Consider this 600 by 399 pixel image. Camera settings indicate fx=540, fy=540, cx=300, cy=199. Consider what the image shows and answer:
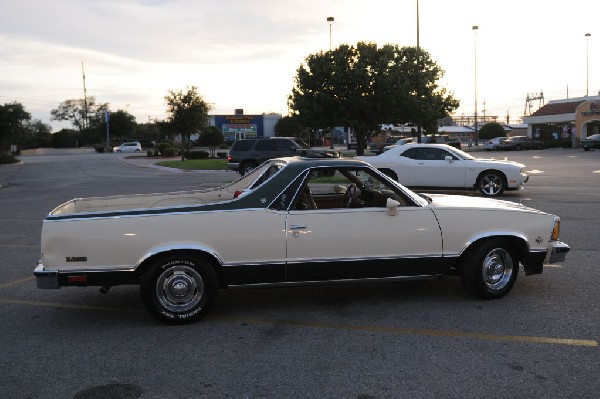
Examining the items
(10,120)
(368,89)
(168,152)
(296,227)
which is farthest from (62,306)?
(10,120)

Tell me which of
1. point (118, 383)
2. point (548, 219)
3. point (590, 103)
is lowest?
point (118, 383)

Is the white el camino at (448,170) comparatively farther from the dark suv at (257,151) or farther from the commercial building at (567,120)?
the commercial building at (567,120)

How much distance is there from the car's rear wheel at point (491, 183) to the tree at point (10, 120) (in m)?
54.8

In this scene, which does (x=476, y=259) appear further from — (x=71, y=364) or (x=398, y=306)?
(x=71, y=364)

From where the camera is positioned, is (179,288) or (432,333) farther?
(179,288)

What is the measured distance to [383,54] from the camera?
33.4m

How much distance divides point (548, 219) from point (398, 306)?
1.83 meters

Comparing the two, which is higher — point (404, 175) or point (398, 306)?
point (404, 175)

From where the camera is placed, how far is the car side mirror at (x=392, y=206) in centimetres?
514

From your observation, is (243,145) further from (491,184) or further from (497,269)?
(497,269)

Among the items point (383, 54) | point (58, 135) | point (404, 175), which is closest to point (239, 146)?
point (404, 175)

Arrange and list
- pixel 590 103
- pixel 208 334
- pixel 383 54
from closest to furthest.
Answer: pixel 208 334, pixel 383 54, pixel 590 103

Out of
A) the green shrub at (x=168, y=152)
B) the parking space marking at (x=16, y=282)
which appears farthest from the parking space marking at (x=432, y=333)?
the green shrub at (x=168, y=152)

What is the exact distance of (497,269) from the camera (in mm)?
5551
